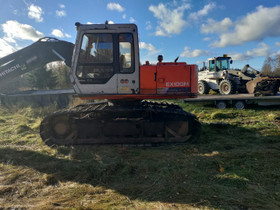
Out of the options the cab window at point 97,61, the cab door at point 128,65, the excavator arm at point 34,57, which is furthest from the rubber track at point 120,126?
the excavator arm at point 34,57

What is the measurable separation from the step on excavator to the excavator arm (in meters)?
1.64

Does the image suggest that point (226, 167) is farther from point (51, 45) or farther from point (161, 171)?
point (51, 45)

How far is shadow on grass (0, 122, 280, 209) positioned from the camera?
2.73 m

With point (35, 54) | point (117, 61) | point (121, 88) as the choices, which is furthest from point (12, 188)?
point (35, 54)

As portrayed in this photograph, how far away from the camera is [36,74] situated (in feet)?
81.0

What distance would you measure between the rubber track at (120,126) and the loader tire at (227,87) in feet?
28.4

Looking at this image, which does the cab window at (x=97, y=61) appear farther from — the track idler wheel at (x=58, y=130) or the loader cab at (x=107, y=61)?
the track idler wheel at (x=58, y=130)

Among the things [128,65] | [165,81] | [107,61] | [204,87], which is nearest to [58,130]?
[107,61]

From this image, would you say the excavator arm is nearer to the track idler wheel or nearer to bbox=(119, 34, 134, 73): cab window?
the track idler wheel

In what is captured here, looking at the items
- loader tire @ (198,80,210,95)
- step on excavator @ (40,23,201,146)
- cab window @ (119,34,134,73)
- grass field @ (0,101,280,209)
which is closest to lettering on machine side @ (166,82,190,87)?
step on excavator @ (40,23,201,146)

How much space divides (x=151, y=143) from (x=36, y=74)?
2537 centimetres

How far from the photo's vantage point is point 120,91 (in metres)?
4.67

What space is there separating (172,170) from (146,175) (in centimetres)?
54

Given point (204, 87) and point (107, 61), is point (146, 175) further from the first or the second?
point (204, 87)
